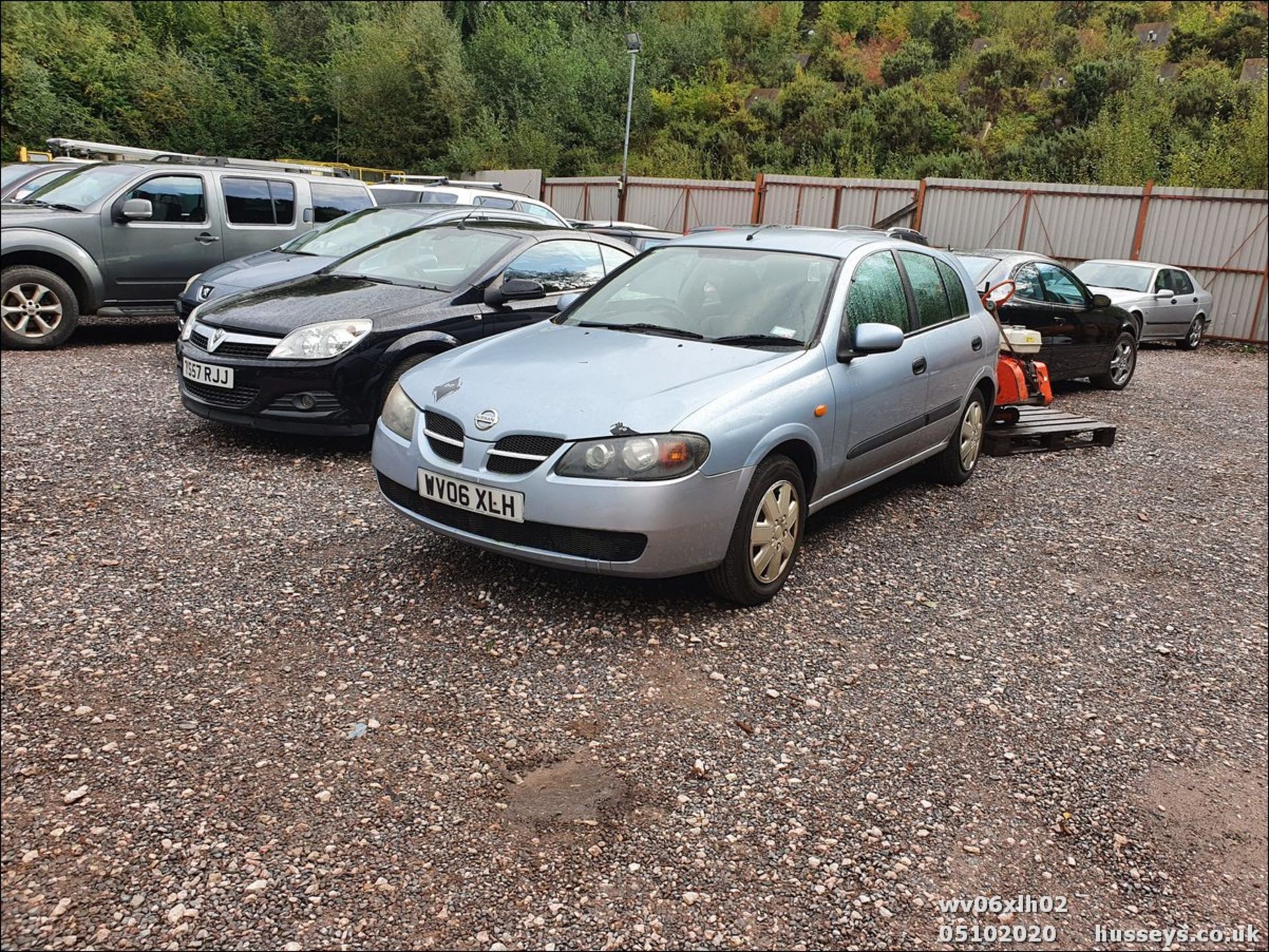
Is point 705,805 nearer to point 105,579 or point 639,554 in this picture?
point 639,554

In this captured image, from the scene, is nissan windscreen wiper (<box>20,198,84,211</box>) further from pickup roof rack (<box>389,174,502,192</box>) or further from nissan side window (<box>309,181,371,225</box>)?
pickup roof rack (<box>389,174,502,192</box>)

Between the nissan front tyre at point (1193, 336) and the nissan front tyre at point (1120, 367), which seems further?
the nissan front tyre at point (1193, 336)

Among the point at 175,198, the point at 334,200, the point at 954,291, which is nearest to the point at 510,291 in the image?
the point at 954,291

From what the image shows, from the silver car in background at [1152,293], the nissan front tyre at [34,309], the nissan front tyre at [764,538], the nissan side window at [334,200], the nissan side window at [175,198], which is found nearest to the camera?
the nissan front tyre at [764,538]

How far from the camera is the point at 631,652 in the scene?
3729mm

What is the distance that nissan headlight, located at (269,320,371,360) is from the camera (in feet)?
19.0

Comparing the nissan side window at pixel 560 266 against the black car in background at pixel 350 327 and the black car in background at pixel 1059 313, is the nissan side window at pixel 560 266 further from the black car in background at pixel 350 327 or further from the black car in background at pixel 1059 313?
the black car in background at pixel 1059 313

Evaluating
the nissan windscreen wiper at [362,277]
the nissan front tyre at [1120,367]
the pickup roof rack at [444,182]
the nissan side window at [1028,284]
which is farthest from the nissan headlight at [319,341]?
the pickup roof rack at [444,182]

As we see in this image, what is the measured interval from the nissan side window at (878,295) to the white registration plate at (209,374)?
376cm

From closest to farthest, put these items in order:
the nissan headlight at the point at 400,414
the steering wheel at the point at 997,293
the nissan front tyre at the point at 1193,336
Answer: the nissan headlight at the point at 400,414 → the steering wheel at the point at 997,293 → the nissan front tyre at the point at 1193,336

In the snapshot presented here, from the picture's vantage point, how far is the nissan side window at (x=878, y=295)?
4.86m

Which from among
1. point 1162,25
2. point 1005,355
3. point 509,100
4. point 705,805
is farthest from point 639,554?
point 1162,25

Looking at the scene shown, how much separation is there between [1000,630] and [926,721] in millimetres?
1022

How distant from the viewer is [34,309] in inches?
354
